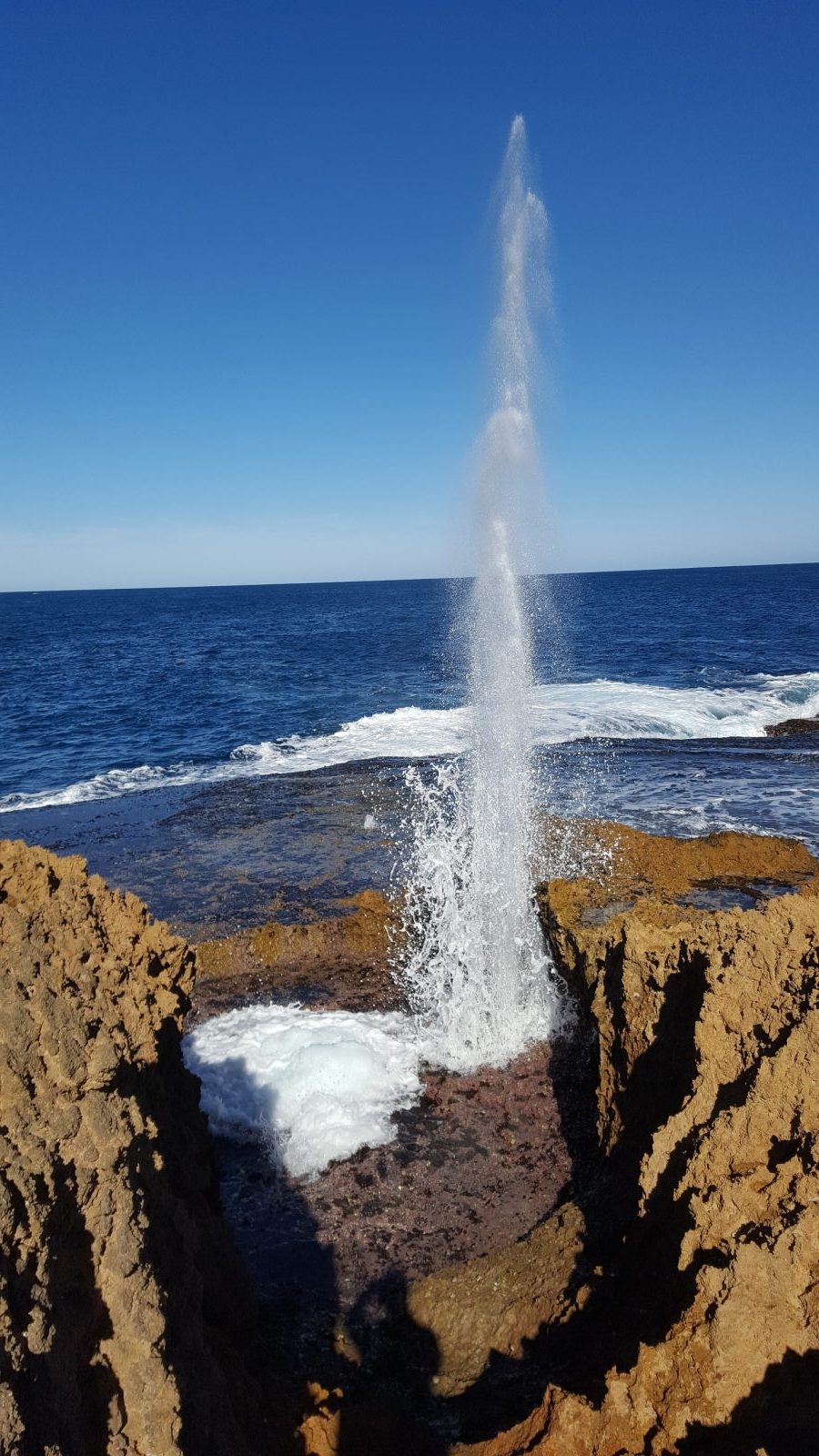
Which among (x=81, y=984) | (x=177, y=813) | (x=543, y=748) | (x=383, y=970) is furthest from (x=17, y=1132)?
(x=543, y=748)

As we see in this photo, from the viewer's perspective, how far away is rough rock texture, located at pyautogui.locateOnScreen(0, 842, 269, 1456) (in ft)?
8.98

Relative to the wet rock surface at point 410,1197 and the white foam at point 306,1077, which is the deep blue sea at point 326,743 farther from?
the wet rock surface at point 410,1197

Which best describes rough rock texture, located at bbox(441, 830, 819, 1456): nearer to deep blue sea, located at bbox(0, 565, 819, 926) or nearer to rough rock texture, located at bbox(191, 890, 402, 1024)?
rough rock texture, located at bbox(191, 890, 402, 1024)

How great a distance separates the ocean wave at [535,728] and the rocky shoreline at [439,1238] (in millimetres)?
16420

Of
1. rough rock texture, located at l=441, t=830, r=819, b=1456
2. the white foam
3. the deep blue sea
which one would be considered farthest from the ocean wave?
rough rock texture, located at l=441, t=830, r=819, b=1456

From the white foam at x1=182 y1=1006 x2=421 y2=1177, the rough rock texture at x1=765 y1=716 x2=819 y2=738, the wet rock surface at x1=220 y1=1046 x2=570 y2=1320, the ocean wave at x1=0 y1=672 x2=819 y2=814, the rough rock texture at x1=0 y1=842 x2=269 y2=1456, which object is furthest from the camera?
the rough rock texture at x1=765 y1=716 x2=819 y2=738

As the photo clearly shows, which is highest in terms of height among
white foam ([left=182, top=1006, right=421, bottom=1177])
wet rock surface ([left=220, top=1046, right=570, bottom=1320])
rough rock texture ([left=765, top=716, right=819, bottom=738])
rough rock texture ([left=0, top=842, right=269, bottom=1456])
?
rough rock texture ([left=0, top=842, right=269, bottom=1456])

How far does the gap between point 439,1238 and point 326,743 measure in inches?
823

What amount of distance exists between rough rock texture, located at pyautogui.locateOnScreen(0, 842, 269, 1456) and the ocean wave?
17432 millimetres

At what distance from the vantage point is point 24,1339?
8.59 ft

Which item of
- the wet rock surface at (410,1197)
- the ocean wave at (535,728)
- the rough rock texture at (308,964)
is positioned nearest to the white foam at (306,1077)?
the wet rock surface at (410,1197)

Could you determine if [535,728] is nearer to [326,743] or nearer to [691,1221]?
[326,743]

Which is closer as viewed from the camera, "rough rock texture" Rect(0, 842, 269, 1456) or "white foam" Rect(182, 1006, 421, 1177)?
"rough rock texture" Rect(0, 842, 269, 1456)

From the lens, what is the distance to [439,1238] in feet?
19.1
